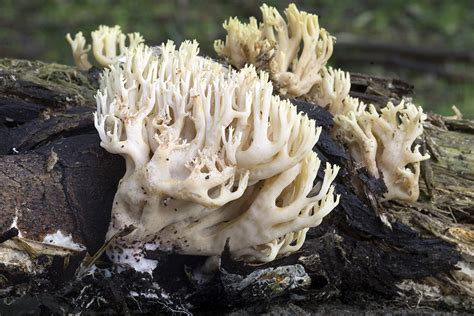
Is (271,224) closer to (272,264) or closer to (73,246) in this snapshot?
(272,264)

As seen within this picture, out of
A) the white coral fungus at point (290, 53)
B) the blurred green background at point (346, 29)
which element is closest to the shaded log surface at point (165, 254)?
the white coral fungus at point (290, 53)

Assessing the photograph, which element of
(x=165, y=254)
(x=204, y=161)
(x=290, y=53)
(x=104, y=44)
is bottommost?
(x=165, y=254)

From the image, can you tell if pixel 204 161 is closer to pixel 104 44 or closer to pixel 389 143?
pixel 389 143

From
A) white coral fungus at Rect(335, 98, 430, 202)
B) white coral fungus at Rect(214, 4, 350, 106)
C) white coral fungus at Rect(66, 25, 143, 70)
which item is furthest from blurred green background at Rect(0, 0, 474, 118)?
white coral fungus at Rect(335, 98, 430, 202)

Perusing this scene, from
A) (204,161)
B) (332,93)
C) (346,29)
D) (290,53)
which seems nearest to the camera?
(204,161)

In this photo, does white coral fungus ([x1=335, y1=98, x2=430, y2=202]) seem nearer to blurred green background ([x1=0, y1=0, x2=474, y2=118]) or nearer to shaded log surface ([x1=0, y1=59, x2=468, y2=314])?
shaded log surface ([x1=0, y1=59, x2=468, y2=314])

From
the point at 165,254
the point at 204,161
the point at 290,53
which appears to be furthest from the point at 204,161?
the point at 290,53
